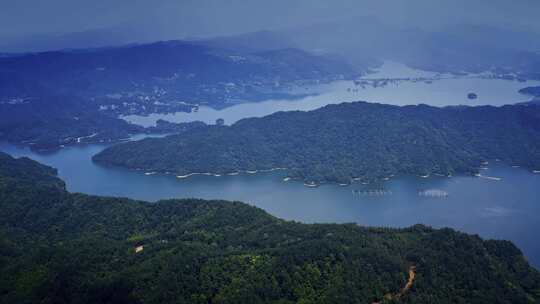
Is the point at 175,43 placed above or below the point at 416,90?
above

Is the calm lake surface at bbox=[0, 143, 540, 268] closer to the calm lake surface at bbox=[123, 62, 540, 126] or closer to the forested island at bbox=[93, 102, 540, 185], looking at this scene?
the forested island at bbox=[93, 102, 540, 185]

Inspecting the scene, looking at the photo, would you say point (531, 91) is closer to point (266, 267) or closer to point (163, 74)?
point (163, 74)

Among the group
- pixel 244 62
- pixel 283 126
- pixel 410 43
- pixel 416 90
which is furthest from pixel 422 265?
pixel 410 43

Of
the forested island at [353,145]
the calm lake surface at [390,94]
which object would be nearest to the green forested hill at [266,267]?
the forested island at [353,145]

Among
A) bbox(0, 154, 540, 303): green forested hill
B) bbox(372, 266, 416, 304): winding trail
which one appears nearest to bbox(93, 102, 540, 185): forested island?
bbox(0, 154, 540, 303): green forested hill

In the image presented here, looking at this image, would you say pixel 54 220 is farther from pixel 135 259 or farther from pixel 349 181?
pixel 349 181

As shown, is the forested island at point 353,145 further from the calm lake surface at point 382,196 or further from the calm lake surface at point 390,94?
the calm lake surface at point 390,94
